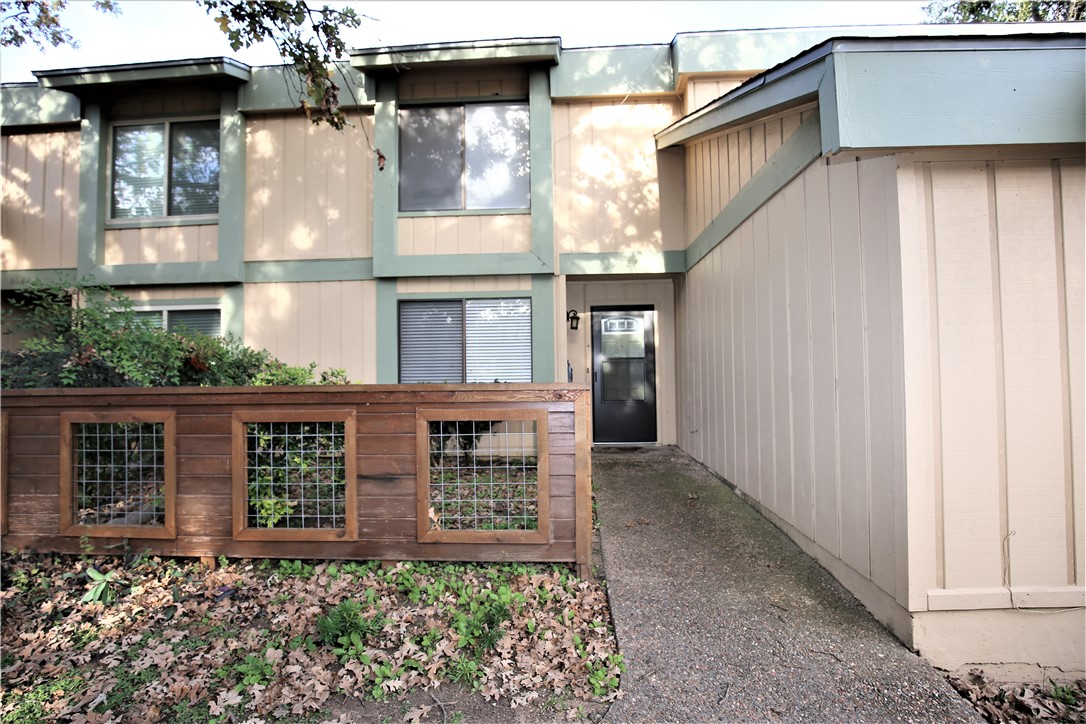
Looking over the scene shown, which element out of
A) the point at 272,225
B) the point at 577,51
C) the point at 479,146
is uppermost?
the point at 577,51

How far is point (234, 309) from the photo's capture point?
6312 millimetres

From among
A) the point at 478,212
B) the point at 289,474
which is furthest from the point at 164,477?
the point at 478,212

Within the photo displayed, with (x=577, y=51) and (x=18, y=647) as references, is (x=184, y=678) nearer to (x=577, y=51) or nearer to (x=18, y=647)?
(x=18, y=647)

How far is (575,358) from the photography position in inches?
283

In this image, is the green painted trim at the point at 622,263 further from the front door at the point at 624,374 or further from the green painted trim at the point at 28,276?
the green painted trim at the point at 28,276

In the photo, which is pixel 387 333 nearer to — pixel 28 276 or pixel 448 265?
pixel 448 265

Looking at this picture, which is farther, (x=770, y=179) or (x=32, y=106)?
(x=32, y=106)

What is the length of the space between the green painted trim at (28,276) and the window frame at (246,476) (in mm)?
5313

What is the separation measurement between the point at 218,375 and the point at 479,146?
3.92m

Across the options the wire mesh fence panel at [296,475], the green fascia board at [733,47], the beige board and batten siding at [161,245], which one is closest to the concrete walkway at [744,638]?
the wire mesh fence panel at [296,475]

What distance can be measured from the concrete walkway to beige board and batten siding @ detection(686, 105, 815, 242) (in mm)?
2807

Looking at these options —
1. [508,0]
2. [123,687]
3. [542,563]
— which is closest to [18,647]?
[123,687]

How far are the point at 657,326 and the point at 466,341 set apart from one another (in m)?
2.77

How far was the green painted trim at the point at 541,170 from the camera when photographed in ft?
19.7
